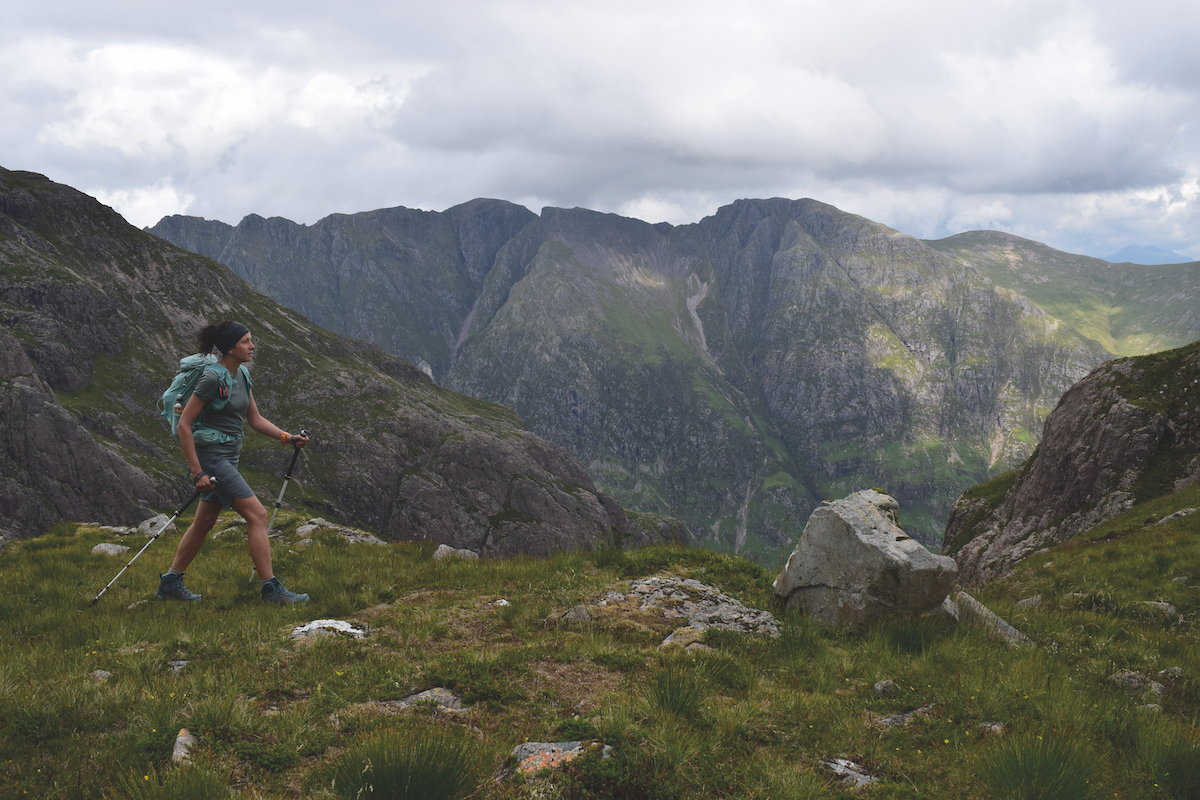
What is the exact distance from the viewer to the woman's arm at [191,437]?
10422mm

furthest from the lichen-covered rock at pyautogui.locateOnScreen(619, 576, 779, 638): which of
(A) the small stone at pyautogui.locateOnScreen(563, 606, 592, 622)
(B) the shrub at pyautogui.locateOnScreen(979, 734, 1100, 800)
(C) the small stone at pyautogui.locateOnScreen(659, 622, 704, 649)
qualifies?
(B) the shrub at pyautogui.locateOnScreen(979, 734, 1100, 800)

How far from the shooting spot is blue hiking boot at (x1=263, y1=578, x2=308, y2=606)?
11.0m

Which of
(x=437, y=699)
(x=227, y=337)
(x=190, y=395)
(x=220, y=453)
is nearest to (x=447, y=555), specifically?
(x=220, y=453)

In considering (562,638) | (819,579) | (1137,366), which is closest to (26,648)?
(562,638)

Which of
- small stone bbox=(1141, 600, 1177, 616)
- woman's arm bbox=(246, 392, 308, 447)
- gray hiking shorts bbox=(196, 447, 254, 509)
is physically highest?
woman's arm bbox=(246, 392, 308, 447)

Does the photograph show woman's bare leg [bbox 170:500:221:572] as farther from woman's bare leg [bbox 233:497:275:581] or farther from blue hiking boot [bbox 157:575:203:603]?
woman's bare leg [bbox 233:497:275:581]

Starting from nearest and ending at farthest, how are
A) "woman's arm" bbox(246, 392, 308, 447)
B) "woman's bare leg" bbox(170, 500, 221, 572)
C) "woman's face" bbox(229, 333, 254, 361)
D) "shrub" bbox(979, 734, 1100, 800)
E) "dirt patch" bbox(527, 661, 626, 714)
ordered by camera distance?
"shrub" bbox(979, 734, 1100, 800)
"dirt patch" bbox(527, 661, 626, 714)
"woman's bare leg" bbox(170, 500, 221, 572)
"woman's face" bbox(229, 333, 254, 361)
"woman's arm" bbox(246, 392, 308, 447)

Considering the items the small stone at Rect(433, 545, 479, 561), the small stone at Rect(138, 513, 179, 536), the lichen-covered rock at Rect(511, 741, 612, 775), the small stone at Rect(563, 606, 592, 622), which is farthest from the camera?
the small stone at Rect(138, 513, 179, 536)

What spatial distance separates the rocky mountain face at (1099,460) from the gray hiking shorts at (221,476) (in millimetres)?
34435

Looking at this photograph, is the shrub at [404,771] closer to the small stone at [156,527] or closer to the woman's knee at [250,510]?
the woman's knee at [250,510]

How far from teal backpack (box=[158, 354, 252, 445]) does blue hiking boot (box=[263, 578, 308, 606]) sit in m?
2.84

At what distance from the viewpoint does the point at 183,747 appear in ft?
18.6

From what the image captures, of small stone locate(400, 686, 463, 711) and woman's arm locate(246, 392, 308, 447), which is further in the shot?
woman's arm locate(246, 392, 308, 447)

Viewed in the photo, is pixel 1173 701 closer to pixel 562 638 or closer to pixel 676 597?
pixel 676 597
